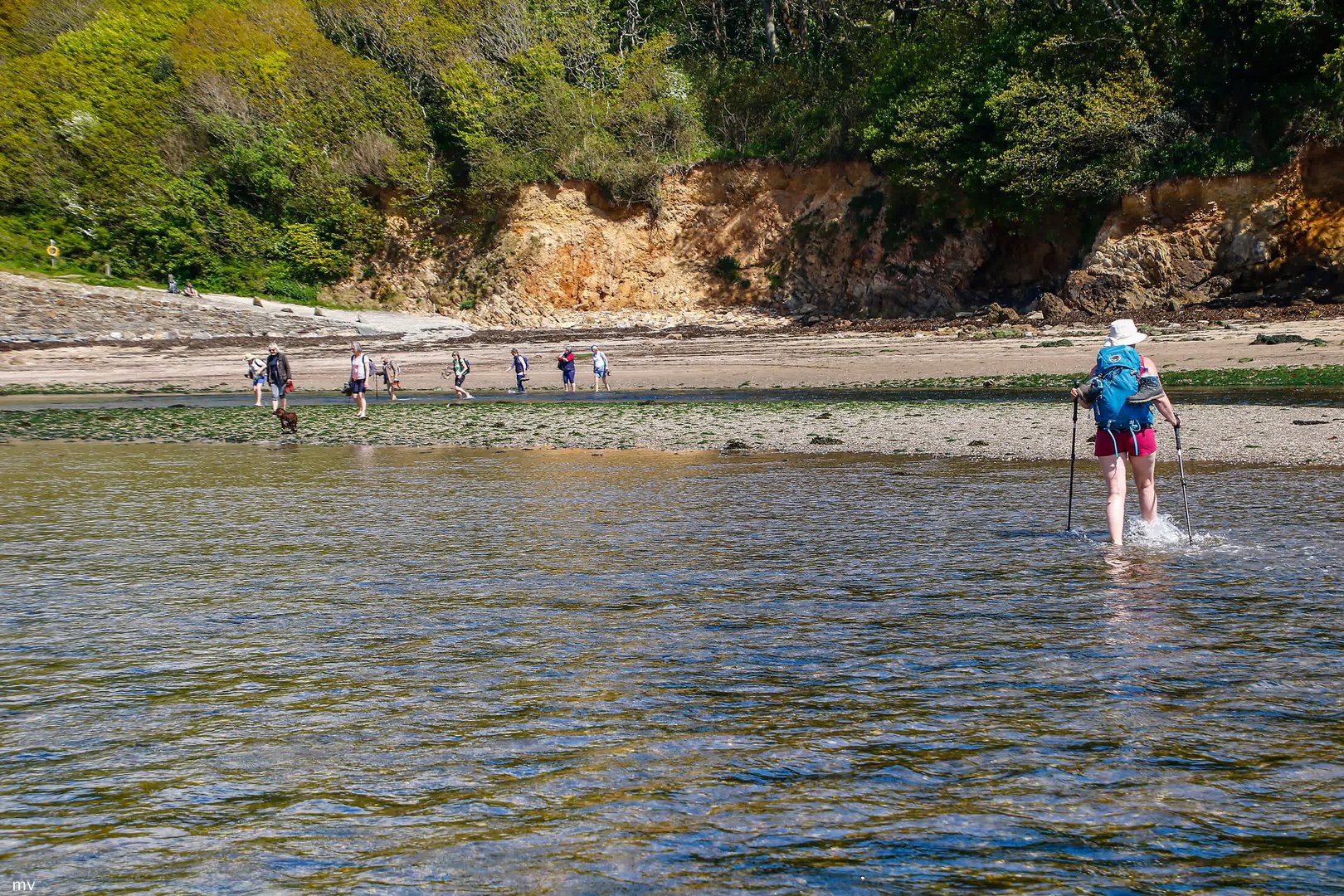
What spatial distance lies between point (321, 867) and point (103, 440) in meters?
20.8

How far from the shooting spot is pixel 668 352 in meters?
39.5

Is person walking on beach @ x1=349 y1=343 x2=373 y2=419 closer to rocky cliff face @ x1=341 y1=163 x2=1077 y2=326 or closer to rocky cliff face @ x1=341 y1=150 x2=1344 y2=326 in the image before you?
rocky cliff face @ x1=341 y1=150 x2=1344 y2=326

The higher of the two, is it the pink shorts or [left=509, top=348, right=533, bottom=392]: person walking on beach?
[left=509, top=348, right=533, bottom=392]: person walking on beach

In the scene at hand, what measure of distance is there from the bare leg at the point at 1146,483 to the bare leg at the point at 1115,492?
13 centimetres

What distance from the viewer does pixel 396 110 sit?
58656 mm

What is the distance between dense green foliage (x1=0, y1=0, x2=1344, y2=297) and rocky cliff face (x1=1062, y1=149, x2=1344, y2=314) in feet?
27.7

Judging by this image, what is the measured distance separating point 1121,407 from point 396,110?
55.4 m

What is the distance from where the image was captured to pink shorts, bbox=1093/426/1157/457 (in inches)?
359

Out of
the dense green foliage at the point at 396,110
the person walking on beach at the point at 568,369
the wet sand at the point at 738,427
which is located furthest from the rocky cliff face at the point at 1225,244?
the wet sand at the point at 738,427

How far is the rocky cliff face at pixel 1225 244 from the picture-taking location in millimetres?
36438

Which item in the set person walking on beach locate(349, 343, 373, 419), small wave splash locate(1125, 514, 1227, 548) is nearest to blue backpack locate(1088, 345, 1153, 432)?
small wave splash locate(1125, 514, 1227, 548)

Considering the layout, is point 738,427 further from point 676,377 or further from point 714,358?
point 714,358

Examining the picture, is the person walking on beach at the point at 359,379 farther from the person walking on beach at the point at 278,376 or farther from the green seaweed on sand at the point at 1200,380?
the green seaweed on sand at the point at 1200,380

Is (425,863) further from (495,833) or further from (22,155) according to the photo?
(22,155)
